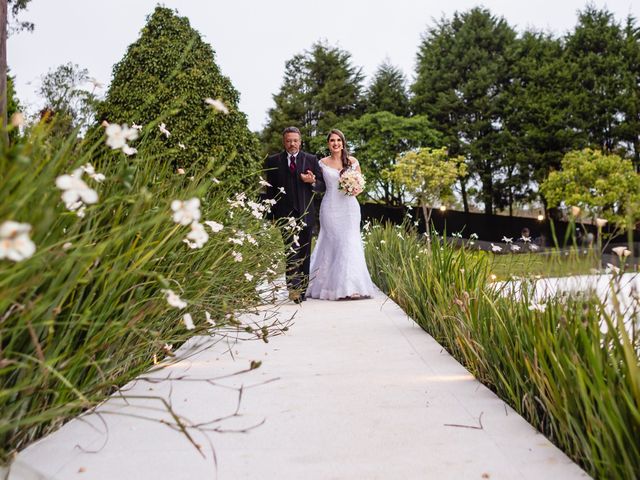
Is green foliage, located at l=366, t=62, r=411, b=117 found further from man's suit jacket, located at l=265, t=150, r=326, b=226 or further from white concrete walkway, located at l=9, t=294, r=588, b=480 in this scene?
white concrete walkway, located at l=9, t=294, r=588, b=480

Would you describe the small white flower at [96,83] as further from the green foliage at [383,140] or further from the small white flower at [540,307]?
the green foliage at [383,140]

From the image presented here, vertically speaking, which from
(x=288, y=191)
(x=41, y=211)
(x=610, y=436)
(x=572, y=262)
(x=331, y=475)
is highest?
(x=288, y=191)

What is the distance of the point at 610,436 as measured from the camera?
68.1 inches

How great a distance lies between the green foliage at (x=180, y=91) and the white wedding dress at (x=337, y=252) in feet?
12.4

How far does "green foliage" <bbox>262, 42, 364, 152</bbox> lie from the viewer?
35.3 metres

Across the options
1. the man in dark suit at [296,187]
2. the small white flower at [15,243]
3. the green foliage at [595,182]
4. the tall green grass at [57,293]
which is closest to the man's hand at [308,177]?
the man in dark suit at [296,187]

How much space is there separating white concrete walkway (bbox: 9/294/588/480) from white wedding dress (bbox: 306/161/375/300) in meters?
3.19

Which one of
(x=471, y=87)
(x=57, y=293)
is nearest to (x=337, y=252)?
(x=57, y=293)

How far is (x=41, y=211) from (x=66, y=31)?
10743mm

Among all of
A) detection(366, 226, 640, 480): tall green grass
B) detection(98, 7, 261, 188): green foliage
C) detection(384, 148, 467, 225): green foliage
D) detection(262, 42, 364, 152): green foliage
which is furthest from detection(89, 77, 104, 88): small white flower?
detection(262, 42, 364, 152): green foliage

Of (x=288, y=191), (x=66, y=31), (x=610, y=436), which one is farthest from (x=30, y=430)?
(x=66, y=31)

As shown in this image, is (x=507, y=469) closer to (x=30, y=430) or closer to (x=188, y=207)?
(x=188, y=207)

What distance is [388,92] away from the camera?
34.3 metres

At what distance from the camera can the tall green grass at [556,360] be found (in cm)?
169
